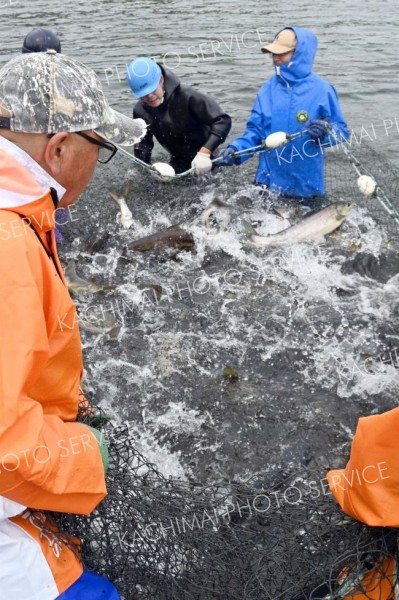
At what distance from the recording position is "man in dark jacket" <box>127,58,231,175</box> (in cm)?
732

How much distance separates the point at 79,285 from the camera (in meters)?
6.53

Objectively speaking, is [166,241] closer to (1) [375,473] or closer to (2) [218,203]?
(2) [218,203]

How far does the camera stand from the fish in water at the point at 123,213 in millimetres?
7770

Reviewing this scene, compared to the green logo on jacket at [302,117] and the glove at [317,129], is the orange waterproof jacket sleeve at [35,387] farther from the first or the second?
the green logo on jacket at [302,117]

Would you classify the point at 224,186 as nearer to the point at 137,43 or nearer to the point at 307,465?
the point at 307,465

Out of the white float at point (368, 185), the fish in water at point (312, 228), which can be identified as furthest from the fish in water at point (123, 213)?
the white float at point (368, 185)

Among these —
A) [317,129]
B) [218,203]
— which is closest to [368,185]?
[317,129]

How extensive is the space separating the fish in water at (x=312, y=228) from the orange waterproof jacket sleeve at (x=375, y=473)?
5018 mm

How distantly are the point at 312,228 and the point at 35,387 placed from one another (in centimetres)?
539

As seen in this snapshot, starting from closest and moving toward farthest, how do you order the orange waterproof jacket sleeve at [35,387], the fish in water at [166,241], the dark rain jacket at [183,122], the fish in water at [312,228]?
the orange waterproof jacket sleeve at [35,387], the fish in water at [312,228], the fish in water at [166,241], the dark rain jacket at [183,122]

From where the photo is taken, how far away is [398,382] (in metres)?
5.15

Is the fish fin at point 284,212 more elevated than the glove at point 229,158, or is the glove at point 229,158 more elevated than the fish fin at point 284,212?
the glove at point 229,158

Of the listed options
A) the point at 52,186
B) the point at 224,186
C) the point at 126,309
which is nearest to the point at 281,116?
the point at 224,186

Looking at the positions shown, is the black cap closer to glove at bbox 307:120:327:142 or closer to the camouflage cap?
glove at bbox 307:120:327:142
